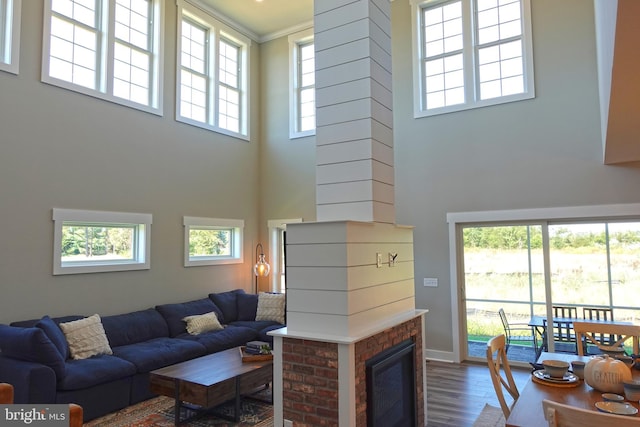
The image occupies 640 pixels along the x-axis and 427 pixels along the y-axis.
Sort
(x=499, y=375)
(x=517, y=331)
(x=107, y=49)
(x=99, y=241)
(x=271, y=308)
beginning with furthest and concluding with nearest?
(x=271, y=308) < (x=517, y=331) < (x=107, y=49) < (x=99, y=241) < (x=499, y=375)

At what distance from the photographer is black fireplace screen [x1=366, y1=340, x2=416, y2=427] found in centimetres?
302

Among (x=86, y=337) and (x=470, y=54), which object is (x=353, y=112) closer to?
(x=470, y=54)

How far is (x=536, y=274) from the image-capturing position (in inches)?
221

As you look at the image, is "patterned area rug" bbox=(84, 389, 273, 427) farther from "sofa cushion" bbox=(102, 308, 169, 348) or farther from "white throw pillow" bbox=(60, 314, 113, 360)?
"sofa cushion" bbox=(102, 308, 169, 348)

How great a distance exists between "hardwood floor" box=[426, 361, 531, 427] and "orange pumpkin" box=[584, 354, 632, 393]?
5.70 ft

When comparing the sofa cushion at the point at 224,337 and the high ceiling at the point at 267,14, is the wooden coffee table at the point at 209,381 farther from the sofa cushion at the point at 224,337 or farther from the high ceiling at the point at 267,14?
the high ceiling at the point at 267,14

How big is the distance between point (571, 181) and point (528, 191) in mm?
494

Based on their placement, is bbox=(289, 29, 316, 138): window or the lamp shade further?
bbox=(289, 29, 316, 138): window

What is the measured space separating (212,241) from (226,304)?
1.08 metres

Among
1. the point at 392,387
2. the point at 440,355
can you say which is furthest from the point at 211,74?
the point at 392,387

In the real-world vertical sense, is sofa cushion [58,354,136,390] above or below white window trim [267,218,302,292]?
below

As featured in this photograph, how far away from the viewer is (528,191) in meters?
5.55

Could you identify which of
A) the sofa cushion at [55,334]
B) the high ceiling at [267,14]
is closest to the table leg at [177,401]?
the sofa cushion at [55,334]

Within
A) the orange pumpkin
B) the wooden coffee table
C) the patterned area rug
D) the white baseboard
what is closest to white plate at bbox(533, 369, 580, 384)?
the orange pumpkin
